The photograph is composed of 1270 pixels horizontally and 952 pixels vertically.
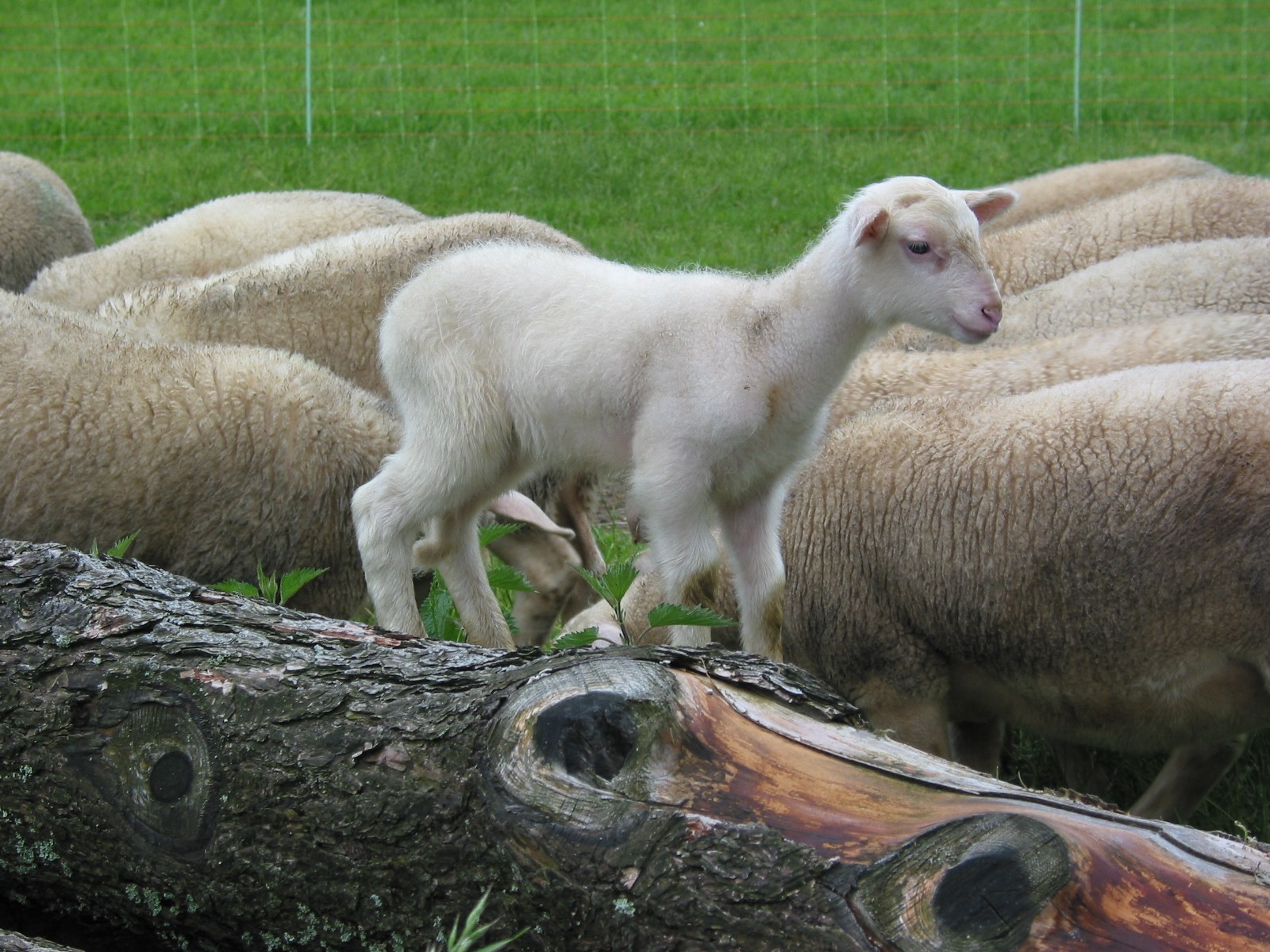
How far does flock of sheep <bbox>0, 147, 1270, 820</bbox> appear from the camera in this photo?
334cm

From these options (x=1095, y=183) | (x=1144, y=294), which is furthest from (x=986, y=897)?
(x=1095, y=183)

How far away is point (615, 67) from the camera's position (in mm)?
13273

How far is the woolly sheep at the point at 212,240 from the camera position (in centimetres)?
623

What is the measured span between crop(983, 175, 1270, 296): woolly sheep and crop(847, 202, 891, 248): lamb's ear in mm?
2707

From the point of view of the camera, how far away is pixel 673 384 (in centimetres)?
336

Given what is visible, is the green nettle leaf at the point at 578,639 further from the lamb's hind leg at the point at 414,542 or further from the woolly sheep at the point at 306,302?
the woolly sheep at the point at 306,302

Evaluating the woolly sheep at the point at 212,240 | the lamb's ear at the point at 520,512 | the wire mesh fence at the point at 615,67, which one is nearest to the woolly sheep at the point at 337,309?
the lamb's ear at the point at 520,512

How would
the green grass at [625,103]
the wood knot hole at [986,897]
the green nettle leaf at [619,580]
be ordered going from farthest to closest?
the green grass at [625,103] < the green nettle leaf at [619,580] < the wood knot hole at [986,897]

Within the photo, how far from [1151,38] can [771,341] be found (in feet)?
41.8

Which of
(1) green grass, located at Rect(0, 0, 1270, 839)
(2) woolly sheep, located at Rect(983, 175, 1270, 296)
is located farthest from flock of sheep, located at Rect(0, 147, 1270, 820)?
(1) green grass, located at Rect(0, 0, 1270, 839)

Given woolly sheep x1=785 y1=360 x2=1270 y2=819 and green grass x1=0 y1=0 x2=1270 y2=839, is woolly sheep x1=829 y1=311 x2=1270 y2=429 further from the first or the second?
green grass x1=0 y1=0 x2=1270 y2=839

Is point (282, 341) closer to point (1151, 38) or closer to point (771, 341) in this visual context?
point (771, 341)

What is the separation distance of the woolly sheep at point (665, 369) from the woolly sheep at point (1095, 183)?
12.3 feet

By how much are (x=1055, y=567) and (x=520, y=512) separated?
1730 millimetres
